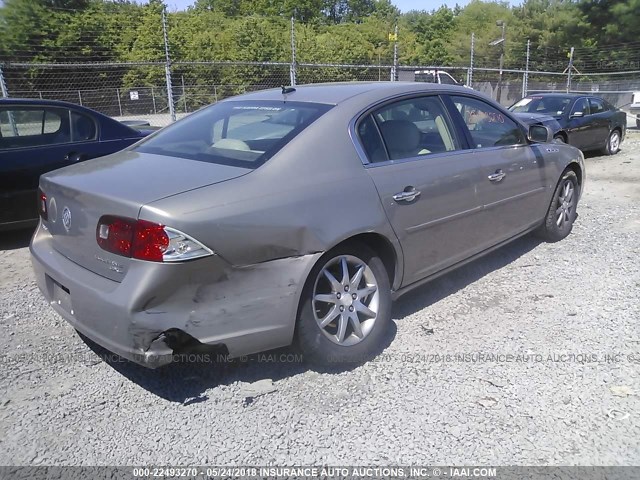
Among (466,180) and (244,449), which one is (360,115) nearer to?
(466,180)

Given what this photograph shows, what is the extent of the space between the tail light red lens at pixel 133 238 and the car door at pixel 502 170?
8.03ft

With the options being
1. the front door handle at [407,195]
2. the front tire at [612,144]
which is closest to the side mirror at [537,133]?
the front door handle at [407,195]

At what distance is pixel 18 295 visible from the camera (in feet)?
14.1

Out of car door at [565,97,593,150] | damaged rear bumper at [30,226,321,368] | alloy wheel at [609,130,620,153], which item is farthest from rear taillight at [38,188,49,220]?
alloy wheel at [609,130,620,153]

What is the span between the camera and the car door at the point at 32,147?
5.12 meters

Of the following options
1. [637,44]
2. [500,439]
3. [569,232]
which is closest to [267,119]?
[500,439]

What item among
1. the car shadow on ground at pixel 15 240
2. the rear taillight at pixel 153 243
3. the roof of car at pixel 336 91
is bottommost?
the car shadow on ground at pixel 15 240

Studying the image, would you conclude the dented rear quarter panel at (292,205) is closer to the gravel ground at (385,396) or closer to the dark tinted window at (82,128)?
the gravel ground at (385,396)

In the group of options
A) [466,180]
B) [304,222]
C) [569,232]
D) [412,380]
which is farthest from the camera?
[569,232]

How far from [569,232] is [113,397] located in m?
4.72

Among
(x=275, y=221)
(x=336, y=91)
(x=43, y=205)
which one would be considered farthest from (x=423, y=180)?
(x=43, y=205)

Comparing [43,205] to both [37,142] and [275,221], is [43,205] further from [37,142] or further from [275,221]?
[37,142]

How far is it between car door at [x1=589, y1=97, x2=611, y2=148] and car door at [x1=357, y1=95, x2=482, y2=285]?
8.62 metres

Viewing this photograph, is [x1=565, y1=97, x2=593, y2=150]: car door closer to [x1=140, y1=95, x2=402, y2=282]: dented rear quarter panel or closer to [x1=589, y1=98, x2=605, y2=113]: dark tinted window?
[x1=589, y1=98, x2=605, y2=113]: dark tinted window
